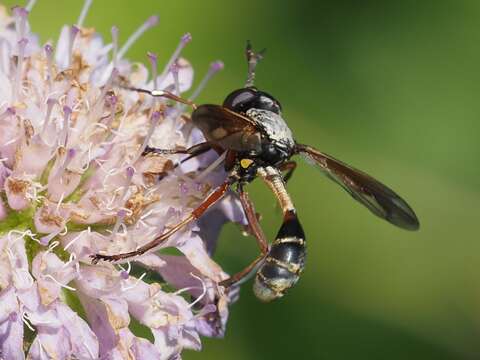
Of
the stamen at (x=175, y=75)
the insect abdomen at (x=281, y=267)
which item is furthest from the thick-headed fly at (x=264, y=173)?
the stamen at (x=175, y=75)

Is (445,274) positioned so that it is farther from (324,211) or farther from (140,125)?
(140,125)

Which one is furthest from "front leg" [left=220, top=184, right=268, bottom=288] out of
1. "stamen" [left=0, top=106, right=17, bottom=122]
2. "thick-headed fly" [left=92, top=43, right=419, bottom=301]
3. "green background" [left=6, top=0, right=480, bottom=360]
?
"green background" [left=6, top=0, right=480, bottom=360]

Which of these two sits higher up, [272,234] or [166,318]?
[272,234]

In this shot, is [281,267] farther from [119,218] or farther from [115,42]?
[115,42]

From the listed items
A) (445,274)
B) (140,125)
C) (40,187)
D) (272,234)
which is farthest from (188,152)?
(445,274)

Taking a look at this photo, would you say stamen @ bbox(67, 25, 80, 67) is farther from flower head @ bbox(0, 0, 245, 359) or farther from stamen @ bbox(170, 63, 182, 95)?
stamen @ bbox(170, 63, 182, 95)
